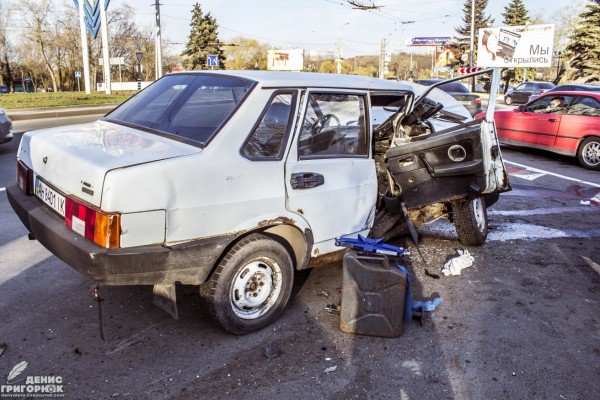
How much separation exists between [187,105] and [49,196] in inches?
43.5

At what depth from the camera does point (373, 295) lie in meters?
3.23

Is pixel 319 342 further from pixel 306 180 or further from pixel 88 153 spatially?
pixel 88 153

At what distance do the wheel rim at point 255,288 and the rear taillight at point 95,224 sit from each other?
811 millimetres

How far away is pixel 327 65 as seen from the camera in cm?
9956

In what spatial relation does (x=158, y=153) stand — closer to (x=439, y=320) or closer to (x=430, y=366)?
(x=430, y=366)

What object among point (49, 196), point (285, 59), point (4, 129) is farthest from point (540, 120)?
point (285, 59)

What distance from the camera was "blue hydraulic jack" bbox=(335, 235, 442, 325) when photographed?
10.8 feet

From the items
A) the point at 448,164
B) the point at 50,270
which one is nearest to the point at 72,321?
the point at 50,270

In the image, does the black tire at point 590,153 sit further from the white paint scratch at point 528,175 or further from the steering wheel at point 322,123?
the steering wheel at point 322,123

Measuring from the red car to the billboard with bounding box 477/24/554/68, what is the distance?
20.4 m

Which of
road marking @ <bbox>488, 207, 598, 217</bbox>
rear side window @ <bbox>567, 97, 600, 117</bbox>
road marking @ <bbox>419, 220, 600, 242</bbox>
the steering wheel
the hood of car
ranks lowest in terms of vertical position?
road marking @ <bbox>419, 220, 600, 242</bbox>

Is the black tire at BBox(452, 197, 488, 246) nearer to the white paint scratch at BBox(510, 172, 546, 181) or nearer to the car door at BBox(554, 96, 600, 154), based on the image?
the white paint scratch at BBox(510, 172, 546, 181)

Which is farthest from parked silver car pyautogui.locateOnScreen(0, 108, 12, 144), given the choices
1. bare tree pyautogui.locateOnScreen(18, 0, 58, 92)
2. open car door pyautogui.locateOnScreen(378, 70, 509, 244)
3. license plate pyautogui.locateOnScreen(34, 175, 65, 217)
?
bare tree pyautogui.locateOnScreen(18, 0, 58, 92)

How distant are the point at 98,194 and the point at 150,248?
40cm
